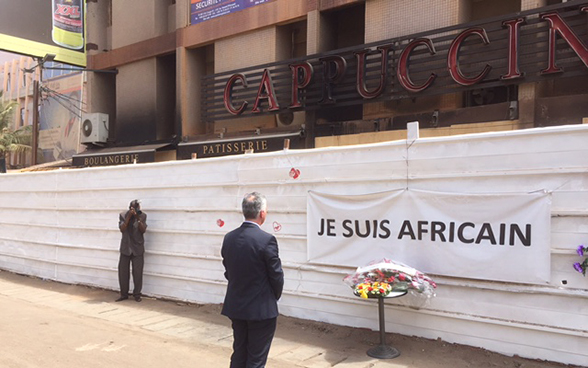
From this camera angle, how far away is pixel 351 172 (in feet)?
21.1

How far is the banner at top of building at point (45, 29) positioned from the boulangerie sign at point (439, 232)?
1530cm

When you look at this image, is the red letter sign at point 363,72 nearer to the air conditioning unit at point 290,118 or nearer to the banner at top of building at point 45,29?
the air conditioning unit at point 290,118

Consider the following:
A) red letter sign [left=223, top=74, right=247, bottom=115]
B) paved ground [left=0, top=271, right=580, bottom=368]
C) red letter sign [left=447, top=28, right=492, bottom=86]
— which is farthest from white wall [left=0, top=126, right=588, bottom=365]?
red letter sign [left=223, top=74, right=247, bottom=115]

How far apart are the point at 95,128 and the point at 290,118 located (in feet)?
33.1

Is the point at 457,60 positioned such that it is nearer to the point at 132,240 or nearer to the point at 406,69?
the point at 406,69

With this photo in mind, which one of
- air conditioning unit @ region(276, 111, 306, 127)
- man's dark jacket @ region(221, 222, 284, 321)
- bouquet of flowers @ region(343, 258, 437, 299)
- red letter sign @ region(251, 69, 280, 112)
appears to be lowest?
bouquet of flowers @ region(343, 258, 437, 299)

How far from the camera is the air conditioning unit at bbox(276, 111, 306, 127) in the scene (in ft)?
45.0

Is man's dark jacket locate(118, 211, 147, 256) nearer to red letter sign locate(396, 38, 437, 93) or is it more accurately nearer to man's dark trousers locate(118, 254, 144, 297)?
man's dark trousers locate(118, 254, 144, 297)

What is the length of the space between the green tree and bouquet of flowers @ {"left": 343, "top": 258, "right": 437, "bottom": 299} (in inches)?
1391

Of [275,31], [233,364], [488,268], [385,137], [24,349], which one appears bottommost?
[24,349]

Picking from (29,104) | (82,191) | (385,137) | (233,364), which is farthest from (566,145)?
(29,104)

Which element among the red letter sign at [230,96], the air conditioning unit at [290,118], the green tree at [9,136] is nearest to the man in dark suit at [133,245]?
the air conditioning unit at [290,118]

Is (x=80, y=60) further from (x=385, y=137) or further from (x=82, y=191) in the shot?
(x=385, y=137)

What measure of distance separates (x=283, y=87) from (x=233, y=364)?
10258 mm
